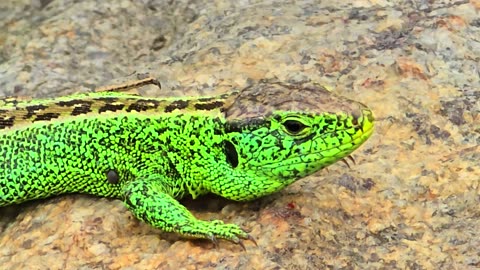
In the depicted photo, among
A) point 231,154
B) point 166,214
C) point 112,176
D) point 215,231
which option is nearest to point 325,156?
point 231,154

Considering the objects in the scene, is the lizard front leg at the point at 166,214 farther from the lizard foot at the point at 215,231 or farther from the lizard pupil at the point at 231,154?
the lizard pupil at the point at 231,154

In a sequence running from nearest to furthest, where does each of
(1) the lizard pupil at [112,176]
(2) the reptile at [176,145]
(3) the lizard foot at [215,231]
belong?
(3) the lizard foot at [215,231] → (2) the reptile at [176,145] → (1) the lizard pupil at [112,176]

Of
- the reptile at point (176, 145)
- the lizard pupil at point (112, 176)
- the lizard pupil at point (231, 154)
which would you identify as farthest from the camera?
the lizard pupil at point (112, 176)

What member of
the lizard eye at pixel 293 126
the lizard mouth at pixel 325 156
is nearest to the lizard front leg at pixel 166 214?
the lizard mouth at pixel 325 156

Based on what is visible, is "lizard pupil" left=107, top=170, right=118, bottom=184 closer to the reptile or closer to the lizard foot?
the reptile

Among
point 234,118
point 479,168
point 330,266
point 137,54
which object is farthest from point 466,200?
point 137,54

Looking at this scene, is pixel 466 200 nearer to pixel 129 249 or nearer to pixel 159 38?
pixel 129 249

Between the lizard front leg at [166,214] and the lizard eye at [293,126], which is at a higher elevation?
the lizard eye at [293,126]

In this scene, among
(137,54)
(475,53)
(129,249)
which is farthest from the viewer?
(137,54)
